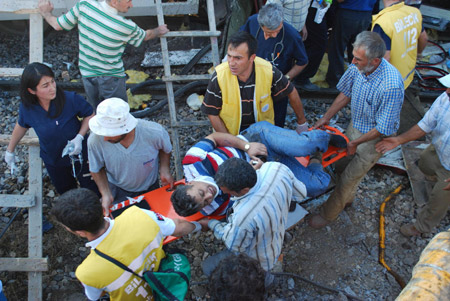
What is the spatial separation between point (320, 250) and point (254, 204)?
1.89 m

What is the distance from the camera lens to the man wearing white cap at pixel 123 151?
8.65 feet

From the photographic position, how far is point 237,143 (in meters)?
3.16

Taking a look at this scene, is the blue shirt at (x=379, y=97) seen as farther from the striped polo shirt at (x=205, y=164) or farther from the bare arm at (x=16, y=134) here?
the bare arm at (x=16, y=134)

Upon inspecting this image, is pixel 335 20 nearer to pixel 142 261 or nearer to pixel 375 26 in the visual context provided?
pixel 375 26

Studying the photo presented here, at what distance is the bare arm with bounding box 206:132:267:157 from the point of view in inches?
121

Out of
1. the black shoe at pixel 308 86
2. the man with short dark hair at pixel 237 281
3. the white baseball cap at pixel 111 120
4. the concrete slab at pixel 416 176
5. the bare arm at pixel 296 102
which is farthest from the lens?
the black shoe at pixel 308 86

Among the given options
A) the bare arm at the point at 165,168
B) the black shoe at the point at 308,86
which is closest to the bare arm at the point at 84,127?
the bare arm at the point at 165,168

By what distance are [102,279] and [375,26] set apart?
3.87 meters

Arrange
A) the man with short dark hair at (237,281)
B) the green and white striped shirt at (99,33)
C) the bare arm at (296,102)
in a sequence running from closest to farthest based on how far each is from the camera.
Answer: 1. the man with short dark hair at (237,281)
2. the bare arm at (296,102)
3. the green and white striped shirt at (99,33)

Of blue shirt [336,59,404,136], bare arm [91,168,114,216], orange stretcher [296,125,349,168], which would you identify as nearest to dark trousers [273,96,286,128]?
orange stretcher [296,125,349,168]

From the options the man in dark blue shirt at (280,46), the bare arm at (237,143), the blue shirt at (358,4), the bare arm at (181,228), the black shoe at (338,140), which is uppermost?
the blue shirt at (358,4)

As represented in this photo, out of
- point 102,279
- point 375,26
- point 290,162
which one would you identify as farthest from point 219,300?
point 375,26

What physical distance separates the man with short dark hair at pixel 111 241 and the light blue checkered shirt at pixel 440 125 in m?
2.78

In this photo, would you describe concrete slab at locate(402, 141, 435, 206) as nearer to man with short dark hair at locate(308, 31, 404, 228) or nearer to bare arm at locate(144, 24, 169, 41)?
man with short dark hair at locate(308, 31, 404, 228)
